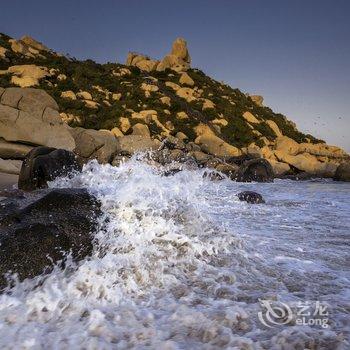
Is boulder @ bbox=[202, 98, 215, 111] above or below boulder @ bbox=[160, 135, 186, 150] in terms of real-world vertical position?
above

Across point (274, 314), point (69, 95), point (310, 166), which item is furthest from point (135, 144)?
point (274, 314)

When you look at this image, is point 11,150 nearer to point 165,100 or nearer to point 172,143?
point 172,143

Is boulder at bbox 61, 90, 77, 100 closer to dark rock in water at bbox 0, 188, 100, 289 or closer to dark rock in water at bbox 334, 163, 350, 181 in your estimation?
dark rock in water at bbox 334, 163, 350, 181

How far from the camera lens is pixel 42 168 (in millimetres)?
11125

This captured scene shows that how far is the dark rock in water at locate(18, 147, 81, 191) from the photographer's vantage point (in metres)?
10.9

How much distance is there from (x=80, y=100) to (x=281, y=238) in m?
31.4

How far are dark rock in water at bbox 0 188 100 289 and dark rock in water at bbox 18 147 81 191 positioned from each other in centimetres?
578

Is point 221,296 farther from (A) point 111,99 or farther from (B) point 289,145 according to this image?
(A) point 111,99

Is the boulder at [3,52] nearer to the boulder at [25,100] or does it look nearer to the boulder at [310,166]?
the boulder at [25,100]

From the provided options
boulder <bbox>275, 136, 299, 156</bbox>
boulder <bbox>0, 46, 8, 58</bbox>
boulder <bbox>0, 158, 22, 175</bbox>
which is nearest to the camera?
boulder <bbox>0, 158, 22, 175</bbox>

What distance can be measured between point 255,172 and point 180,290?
17503 mm

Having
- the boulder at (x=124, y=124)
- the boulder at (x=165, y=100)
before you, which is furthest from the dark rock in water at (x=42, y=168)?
the boulder at (x=165, y=100)

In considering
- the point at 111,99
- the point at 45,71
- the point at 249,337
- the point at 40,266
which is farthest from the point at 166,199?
the point at 45,71

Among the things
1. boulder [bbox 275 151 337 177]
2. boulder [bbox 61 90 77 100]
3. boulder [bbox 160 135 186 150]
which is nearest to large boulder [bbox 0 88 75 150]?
boulder [bbox 160 135 186 150]
